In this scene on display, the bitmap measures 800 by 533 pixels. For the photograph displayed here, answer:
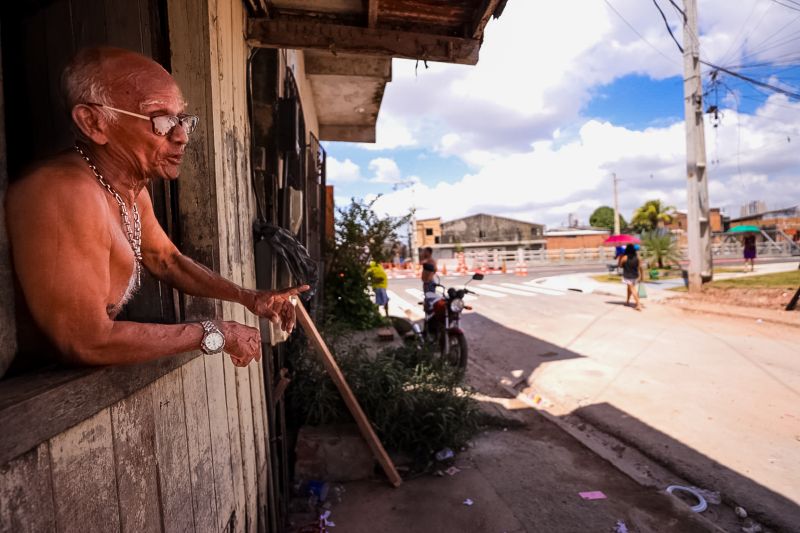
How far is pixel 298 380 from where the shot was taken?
12.6ft

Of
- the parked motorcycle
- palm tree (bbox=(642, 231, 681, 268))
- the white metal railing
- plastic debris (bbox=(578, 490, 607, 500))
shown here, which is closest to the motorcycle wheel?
the parked motorcycle

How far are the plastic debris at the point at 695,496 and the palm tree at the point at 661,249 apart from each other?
17.6 meters

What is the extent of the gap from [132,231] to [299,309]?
1.61 metres

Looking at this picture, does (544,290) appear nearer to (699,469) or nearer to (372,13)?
(699,469)

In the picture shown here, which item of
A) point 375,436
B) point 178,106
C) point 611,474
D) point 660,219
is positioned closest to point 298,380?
point 375,436

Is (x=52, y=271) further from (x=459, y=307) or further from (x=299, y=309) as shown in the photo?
(x=459, y=307)

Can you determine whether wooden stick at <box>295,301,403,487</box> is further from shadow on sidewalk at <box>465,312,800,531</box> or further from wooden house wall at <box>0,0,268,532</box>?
shadow on sidewalk at <box>465,312,800,531</box>

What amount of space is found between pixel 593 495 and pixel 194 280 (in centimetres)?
314

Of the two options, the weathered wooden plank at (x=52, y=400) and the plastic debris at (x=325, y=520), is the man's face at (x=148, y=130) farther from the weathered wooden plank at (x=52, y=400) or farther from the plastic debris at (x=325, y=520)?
the plastic debris at (x=325, y=520)

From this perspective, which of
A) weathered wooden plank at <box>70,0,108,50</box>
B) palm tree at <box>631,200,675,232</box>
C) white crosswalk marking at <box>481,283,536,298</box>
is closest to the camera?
weathered wooden plank at <box>70,0,108,50</box>

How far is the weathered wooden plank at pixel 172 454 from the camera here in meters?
1.37

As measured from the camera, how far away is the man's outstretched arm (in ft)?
5.08

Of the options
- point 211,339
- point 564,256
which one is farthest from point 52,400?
point 564,256

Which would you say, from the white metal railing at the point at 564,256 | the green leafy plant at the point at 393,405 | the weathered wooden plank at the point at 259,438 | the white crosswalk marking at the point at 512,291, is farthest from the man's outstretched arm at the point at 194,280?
the white metal railing at the point at 564,256
